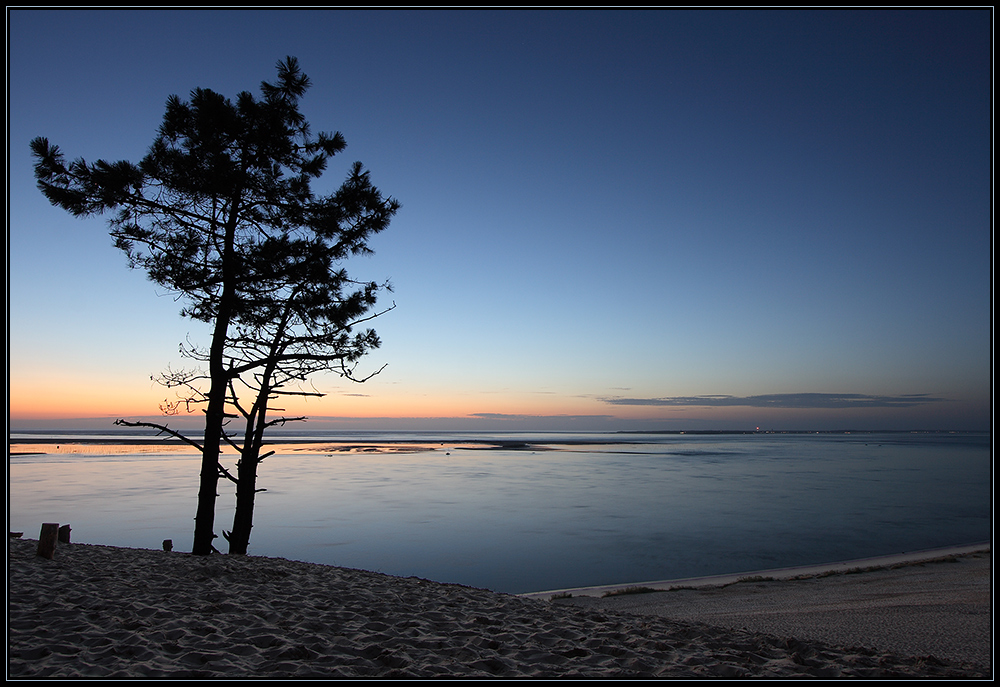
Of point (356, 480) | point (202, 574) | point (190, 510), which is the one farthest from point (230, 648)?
point (356, 480)

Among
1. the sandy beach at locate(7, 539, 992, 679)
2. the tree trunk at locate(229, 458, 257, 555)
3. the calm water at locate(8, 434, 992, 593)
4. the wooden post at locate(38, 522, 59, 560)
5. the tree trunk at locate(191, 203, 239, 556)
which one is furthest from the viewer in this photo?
the calm water at locate(8, 434, 992, 593)

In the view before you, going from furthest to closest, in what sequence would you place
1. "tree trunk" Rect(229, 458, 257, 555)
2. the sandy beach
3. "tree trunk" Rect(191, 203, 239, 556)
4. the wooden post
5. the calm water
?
the calm water, "tree trunk" Rect(229, 458, 257, 555), "tree trunk" Rect(191, 203, 239, 556), the wooden post, the sandy beach

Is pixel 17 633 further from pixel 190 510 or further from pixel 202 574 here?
pixel 190 510

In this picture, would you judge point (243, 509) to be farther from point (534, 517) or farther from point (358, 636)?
point (534, 517)

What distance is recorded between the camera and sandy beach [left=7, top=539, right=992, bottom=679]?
556cm

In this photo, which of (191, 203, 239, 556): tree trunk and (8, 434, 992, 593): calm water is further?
(8, 434, 992, 593): calm water

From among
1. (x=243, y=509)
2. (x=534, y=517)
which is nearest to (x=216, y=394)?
(x=243, y=509)

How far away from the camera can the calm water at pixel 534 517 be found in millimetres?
17859

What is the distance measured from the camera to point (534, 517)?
1001 inches

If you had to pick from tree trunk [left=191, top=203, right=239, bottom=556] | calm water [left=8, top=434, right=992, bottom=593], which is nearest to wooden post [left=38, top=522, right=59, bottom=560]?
tree trunk [left=191, top=203, right=239, bottom=556]

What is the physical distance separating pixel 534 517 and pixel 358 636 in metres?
19.7

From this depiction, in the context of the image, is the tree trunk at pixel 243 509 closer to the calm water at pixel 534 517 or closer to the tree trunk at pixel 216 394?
the tree trunk at pixel 216 394

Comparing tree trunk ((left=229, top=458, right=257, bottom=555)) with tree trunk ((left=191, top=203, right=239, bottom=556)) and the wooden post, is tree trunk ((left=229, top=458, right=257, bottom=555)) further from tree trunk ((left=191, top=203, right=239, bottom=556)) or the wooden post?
the wooden post

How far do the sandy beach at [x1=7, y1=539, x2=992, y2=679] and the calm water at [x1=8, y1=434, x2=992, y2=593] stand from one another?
292 inches
